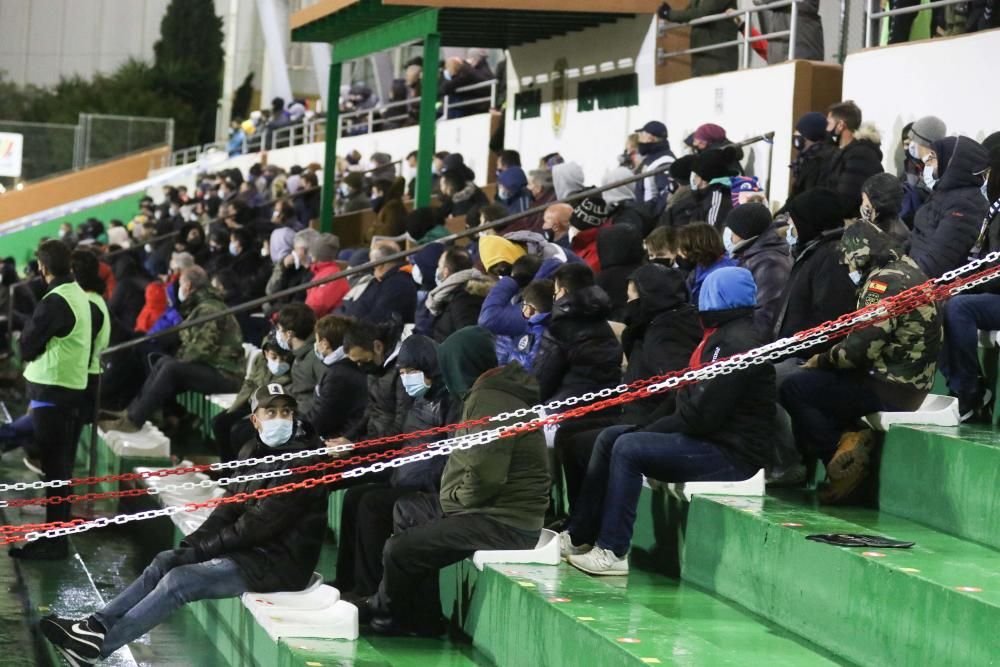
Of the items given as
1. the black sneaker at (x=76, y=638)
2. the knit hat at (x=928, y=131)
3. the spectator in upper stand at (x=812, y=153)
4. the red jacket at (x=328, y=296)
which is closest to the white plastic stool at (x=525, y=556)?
the black sneaker at (x=76, y=638)

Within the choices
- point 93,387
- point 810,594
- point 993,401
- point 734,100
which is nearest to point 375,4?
point 734,100

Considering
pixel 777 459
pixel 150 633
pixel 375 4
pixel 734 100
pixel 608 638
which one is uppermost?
pixel 375 4

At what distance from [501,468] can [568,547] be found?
0.59m

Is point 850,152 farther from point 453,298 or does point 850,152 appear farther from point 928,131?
point 453,298

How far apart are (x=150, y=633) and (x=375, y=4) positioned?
325 inches

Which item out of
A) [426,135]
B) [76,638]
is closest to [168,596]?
[76,638]

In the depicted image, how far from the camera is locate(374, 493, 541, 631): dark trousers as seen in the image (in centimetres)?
635

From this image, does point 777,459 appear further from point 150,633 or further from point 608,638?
point 150,633

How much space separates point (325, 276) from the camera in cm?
1295

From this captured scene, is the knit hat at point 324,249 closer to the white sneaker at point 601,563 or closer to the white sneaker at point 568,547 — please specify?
the white sneaker at point 568,547

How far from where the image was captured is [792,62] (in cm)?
1184

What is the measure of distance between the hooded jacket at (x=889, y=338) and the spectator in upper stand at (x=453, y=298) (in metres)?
3.03

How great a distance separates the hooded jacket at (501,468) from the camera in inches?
249

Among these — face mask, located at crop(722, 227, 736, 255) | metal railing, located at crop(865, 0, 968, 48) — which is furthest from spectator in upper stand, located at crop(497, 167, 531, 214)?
face mask, located at crop(722, 227, 736, 255)
